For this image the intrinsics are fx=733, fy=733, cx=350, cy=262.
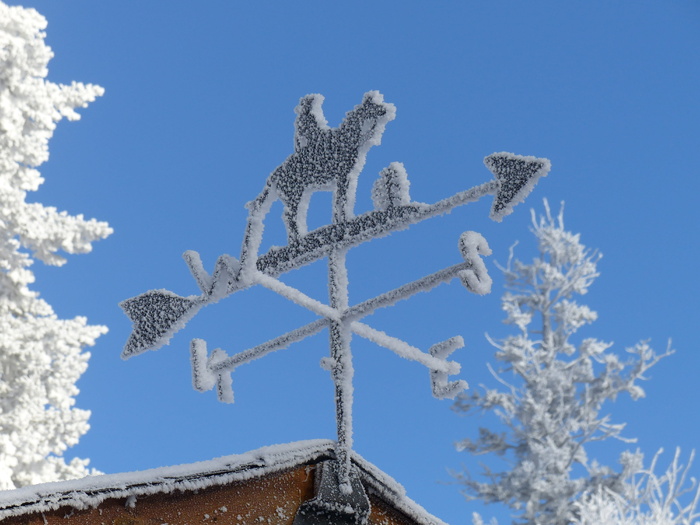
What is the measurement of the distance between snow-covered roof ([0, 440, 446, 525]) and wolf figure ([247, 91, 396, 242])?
82 cm

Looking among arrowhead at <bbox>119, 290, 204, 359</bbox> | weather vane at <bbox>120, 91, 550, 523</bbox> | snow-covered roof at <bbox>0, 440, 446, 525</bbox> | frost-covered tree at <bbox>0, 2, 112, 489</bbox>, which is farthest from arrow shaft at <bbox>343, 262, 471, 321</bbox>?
frost-covered tree at <bbox>0, 2, 112, 489</bbox>

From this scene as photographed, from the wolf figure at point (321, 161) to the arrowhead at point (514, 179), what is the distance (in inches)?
20.1

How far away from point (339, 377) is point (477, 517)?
447 inches

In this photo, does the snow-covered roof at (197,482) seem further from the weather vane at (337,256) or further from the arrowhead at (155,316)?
the arrowhead at (155,316)

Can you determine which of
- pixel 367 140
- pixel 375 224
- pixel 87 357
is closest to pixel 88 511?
pixel 375 224

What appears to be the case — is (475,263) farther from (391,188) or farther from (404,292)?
(391,188)

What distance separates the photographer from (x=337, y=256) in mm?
2736

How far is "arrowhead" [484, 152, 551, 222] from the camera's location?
2447mm

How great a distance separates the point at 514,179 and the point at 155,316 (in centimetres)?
153

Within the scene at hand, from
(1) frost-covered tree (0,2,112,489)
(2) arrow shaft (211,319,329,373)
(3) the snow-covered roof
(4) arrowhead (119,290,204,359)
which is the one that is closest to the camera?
(3) the snow-covered roof

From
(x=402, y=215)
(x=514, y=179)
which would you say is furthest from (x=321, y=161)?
(x=514, y=179)

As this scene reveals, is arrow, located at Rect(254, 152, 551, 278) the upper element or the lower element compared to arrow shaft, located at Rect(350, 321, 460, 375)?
upper

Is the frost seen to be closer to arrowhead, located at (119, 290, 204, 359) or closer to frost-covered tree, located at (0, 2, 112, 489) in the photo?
arrowhead, located at (119, 290, 204, 359)

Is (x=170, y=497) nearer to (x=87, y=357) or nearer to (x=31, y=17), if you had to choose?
(x=87, y=357)
